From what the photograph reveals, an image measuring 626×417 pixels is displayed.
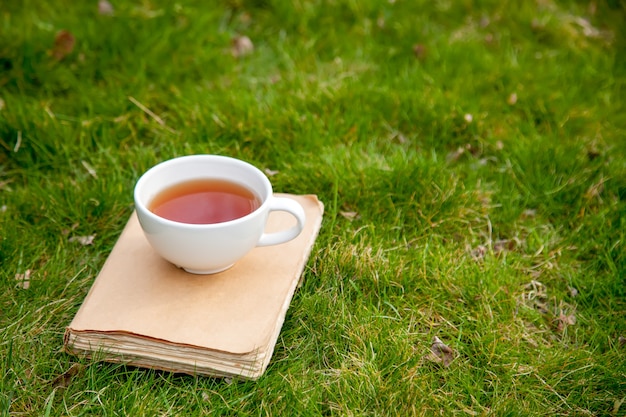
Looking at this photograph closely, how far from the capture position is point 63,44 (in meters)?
3.07

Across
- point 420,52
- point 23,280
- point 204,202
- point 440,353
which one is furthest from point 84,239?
point 420,52

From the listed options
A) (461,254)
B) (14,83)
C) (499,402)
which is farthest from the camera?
(14,83)

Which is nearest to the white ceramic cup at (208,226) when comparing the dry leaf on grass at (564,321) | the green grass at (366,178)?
the green grass at (366,178)

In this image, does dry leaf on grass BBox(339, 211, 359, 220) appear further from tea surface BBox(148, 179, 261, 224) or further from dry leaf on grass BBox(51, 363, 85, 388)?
dry leaf on grass BBox(51, 363, 85, 388)

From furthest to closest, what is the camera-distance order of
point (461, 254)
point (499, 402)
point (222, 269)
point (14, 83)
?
1. point (14, 83)
2. point (461, 254)
3. point (222, 269)
4. point (499, 402)

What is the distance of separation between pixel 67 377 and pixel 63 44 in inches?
70.4

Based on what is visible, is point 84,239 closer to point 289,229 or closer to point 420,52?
point 289,229

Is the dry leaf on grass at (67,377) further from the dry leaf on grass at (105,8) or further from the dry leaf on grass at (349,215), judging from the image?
the dry leaf on grass at (105,8)

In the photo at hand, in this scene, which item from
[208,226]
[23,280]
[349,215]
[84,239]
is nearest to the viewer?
[208,226]

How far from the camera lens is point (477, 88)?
3.10m

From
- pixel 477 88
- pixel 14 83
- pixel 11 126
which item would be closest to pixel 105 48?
pixel 14 83

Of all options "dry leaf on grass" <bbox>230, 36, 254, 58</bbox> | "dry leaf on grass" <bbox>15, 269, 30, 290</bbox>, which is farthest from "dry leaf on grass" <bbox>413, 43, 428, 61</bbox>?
"dry leaf on grass" <bbox>15, 269, 30, 290</bbox>

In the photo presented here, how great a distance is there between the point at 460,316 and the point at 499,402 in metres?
0.32

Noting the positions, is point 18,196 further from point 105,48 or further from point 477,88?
point 477,88
